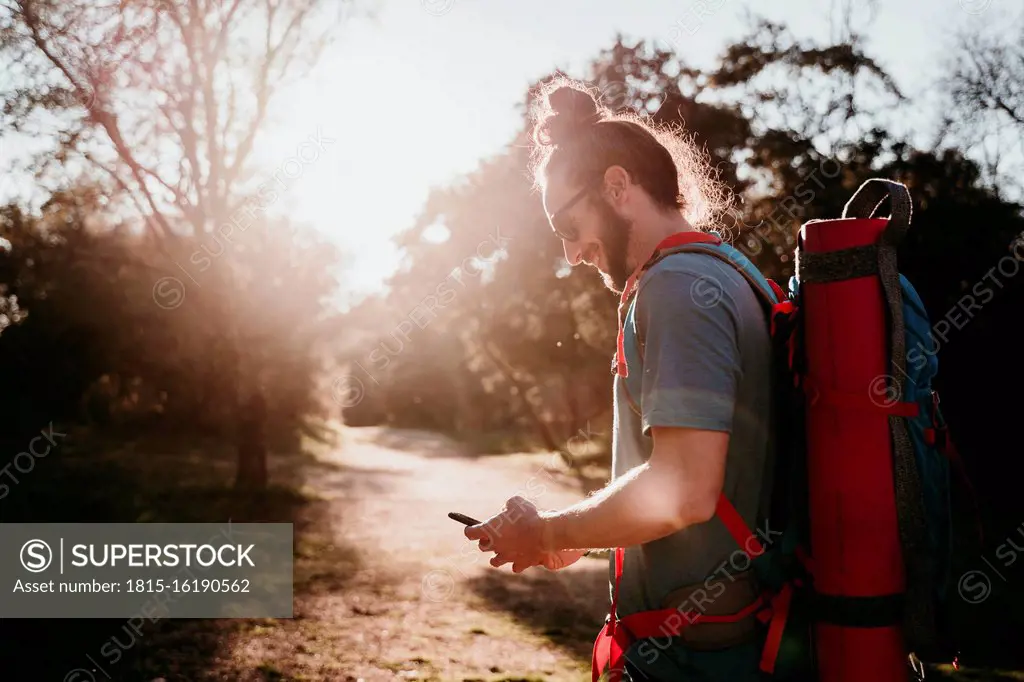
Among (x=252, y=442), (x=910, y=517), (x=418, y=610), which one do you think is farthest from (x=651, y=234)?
(x=252, y=442)

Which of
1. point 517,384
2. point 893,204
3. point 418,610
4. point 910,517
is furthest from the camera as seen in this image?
point 517,384

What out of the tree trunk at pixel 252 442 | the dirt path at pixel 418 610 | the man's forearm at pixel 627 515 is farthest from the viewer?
the tree trunk at pixel 252 442

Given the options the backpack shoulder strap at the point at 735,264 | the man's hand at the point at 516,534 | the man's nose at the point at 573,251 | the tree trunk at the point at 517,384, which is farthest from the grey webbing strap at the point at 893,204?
the tree trunk at the point at 517,384

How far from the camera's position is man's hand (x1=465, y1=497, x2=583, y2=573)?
1.63 meters

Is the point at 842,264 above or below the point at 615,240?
below

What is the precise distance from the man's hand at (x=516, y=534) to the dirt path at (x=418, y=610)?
4.89m

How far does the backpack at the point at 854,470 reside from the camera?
1.58 meters

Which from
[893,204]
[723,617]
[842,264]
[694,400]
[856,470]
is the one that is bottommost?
[723,617]

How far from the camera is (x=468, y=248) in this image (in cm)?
1908

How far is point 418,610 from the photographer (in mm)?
8312

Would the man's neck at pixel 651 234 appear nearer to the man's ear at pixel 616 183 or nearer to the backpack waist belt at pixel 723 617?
the man's ear at pixel 616 183

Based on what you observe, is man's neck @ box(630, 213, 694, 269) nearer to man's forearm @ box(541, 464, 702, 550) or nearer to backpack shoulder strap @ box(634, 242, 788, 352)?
backpack shoulder strap @ box(634, 242, 788, 352)

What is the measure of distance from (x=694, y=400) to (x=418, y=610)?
7.56 meters

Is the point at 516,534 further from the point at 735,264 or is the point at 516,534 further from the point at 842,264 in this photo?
the point at 842,264
